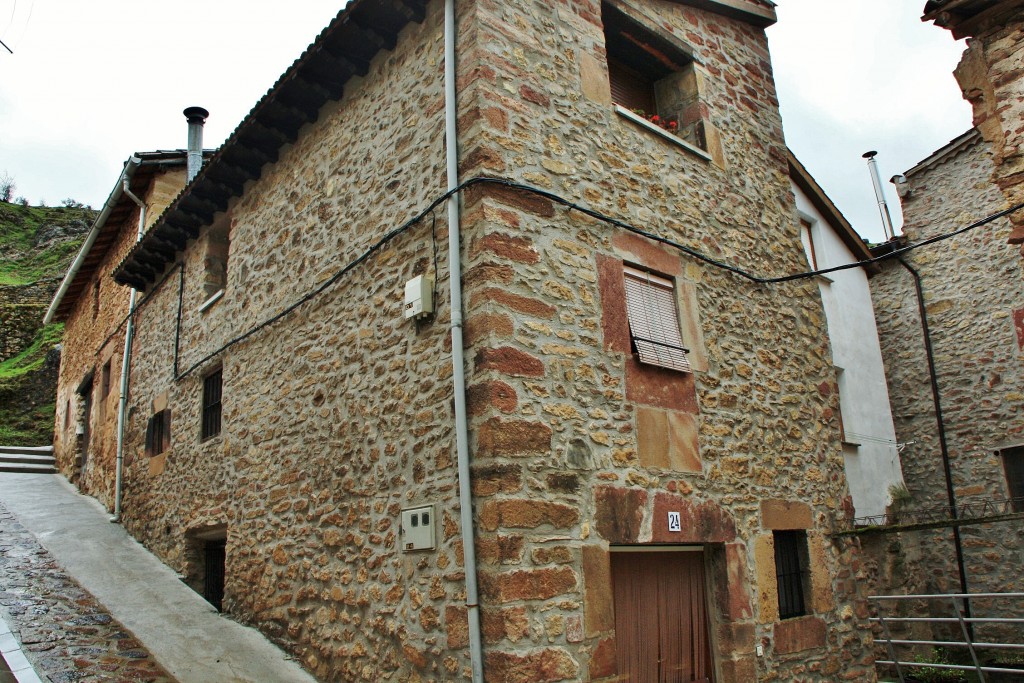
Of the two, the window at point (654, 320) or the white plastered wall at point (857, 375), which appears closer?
the window at point (654, 320)

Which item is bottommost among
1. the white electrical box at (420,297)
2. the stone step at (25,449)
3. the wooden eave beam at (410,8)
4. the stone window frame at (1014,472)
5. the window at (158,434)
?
the stone window frame at (1014,472)

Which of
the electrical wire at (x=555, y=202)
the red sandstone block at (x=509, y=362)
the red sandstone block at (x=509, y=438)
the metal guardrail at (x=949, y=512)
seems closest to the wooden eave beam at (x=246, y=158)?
the electrical wire at (x=555, y=202)

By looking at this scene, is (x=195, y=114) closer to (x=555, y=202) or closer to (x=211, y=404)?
(x=211, y=404)

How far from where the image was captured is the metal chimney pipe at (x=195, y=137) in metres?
12.2

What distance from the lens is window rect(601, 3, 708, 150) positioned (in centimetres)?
695

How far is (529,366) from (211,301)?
5176 mm


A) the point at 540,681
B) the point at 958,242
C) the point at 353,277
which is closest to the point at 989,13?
the point at 353,277

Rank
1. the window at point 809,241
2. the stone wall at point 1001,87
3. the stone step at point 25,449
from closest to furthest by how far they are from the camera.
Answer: the stone wall at point 1001,87 < the window at point 809,241 < the stone step at point 25,449

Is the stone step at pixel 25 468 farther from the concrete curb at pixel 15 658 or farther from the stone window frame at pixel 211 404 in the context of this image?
the concrete curb at pixel 15 658

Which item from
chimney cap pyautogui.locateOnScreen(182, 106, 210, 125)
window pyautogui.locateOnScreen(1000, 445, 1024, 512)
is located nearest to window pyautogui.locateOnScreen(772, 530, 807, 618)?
window pyautogui.locateOnScreen(1000, 445, 1024, 512)

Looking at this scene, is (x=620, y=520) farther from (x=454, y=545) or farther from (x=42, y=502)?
(x=42, y=502)

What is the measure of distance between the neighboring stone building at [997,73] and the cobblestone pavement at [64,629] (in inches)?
287

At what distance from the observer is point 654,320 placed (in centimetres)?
582

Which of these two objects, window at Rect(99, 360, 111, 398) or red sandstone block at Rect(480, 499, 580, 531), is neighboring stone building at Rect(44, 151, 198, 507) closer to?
window at Rect(99, 360, 111, 398)
